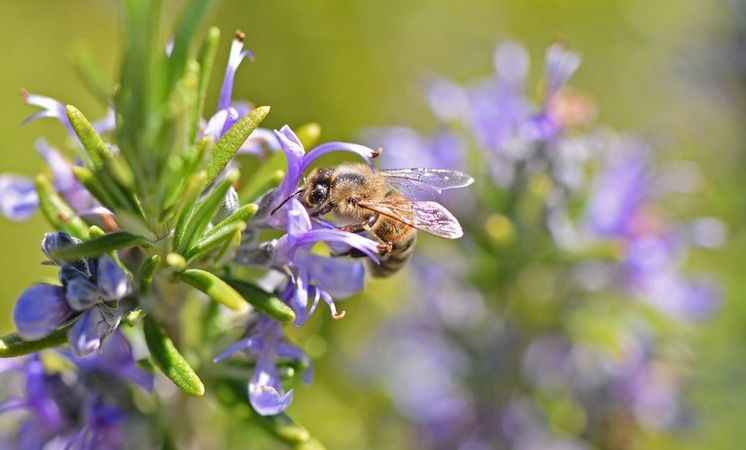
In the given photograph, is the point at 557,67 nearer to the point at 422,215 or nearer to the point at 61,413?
the point at 422,215

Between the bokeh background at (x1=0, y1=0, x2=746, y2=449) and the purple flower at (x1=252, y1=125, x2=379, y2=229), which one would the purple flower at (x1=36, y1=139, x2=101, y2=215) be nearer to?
the purple flower at (x1=252, y1=125, x2=379, y2=229)

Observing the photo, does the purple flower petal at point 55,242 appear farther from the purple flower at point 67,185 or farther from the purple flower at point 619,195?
the purple flower at point 619,195

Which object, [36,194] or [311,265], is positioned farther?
[36,194]

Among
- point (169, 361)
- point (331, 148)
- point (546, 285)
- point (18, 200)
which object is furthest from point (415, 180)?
point (546, 285)

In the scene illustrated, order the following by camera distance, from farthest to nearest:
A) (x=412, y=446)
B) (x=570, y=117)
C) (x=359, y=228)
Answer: (x=412, y=446), (x=570, y=117), (x=359, y=228)

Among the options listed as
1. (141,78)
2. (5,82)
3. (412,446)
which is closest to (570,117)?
(412,446)

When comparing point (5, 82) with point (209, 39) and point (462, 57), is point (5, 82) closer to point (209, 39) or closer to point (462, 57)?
point (462, 57)

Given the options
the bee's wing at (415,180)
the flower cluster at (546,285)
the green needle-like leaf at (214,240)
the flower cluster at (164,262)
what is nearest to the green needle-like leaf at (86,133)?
the flower cluster at (164,262)
